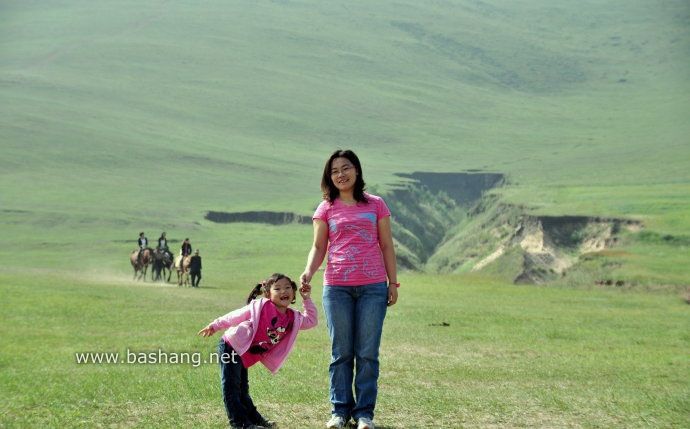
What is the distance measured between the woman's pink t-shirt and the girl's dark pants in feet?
3.73

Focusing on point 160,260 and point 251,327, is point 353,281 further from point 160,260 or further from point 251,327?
point 160,260

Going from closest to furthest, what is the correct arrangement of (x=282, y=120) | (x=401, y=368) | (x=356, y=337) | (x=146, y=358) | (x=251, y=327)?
1. (x=251, y=327)
2. (x=356, y=337)
3. (x=401, y=368)
4. (x=146, y=358)
5. (x=282, y=120)

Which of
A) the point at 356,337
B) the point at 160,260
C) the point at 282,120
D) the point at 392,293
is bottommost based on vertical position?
the point at 160,260

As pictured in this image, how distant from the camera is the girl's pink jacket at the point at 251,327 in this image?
9.94 meters

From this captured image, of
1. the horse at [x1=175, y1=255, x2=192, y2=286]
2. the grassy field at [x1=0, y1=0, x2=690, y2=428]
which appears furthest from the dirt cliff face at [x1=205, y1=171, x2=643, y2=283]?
the horse at [x1=175, y1=255, x2=192, y2=286]

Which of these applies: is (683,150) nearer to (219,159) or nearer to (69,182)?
(219,159)

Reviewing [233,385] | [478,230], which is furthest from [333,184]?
[478,230]

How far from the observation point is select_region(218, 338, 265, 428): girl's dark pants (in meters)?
9.95

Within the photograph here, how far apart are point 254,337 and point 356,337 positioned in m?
1.00

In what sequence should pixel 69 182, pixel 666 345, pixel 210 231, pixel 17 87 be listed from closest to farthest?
pixel 666 345, pixel 210 231, pixel 69 182, pixel 17 87

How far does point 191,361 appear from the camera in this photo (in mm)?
16688

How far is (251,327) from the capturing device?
10000 mm

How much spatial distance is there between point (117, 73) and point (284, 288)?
148 meters

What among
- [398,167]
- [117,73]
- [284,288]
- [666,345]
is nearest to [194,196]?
[398,167]
